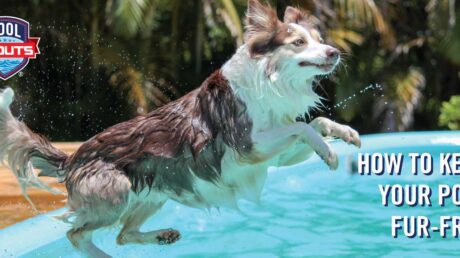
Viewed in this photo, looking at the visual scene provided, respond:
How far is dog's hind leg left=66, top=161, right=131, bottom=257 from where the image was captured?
4.47 meters

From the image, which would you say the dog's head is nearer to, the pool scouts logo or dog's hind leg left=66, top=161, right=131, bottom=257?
dog's hind leg left=66, top=161, right=131, bottom=257

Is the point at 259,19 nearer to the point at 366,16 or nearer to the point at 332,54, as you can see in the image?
the point at 332,54

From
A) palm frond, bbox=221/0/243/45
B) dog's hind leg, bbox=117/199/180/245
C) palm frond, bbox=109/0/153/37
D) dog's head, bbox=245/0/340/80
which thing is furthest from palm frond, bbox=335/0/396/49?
dog's hind leg, bbox=117/199/180/245

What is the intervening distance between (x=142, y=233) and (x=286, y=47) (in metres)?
1.43

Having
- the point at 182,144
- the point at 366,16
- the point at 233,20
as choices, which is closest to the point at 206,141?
the point at 182,144

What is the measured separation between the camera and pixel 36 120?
33.7 ft

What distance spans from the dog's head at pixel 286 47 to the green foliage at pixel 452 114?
5.88 m

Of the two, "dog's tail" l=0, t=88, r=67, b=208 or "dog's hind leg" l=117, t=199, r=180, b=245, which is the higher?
"dog's tail" l=0, t=88, r=67, b=208

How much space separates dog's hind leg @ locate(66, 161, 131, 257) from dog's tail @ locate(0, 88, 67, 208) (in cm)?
27

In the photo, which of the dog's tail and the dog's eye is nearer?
the dog's eye

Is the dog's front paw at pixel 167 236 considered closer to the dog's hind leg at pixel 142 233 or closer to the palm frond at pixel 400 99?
the dog's hind leg at pixel 142 233

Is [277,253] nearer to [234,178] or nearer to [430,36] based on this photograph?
[234,178]

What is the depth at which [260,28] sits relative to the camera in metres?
4.62

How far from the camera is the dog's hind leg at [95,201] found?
14.7 feet
